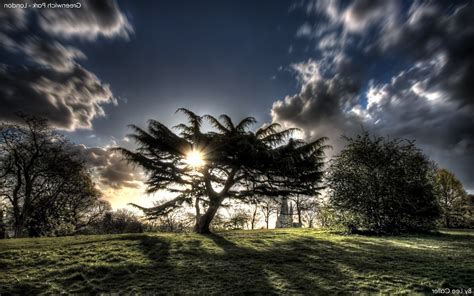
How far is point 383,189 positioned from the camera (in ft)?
47.3

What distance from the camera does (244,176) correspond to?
564 inches

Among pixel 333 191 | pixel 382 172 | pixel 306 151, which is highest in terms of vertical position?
pixel 306 151

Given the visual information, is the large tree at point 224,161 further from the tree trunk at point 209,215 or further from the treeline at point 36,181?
the treeline at point 36,181

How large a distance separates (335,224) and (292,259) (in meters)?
10.5

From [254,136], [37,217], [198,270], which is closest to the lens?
[198,270]

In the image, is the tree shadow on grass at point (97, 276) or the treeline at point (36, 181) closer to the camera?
the tree shadow on grass at point (97, 276)

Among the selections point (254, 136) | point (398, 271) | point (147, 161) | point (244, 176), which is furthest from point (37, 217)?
point (398, 271)

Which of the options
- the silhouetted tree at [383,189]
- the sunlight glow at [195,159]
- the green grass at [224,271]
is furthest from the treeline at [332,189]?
the green grass at [224,271]

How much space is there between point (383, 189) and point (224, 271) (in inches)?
524

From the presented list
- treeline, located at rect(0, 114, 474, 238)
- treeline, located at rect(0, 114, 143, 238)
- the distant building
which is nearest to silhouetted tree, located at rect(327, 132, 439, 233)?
treeline, located at rect(0, 114, 474, 238)

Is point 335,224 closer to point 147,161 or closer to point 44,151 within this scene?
point 147,161

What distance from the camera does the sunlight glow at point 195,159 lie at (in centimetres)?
1318

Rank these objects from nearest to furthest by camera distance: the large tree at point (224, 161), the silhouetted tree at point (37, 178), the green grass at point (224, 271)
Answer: the green grass at point (224, 271) → the large tree at point (224, 161) → the silhouetted tree at point (37, 178)

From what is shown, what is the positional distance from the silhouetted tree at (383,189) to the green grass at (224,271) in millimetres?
7291
